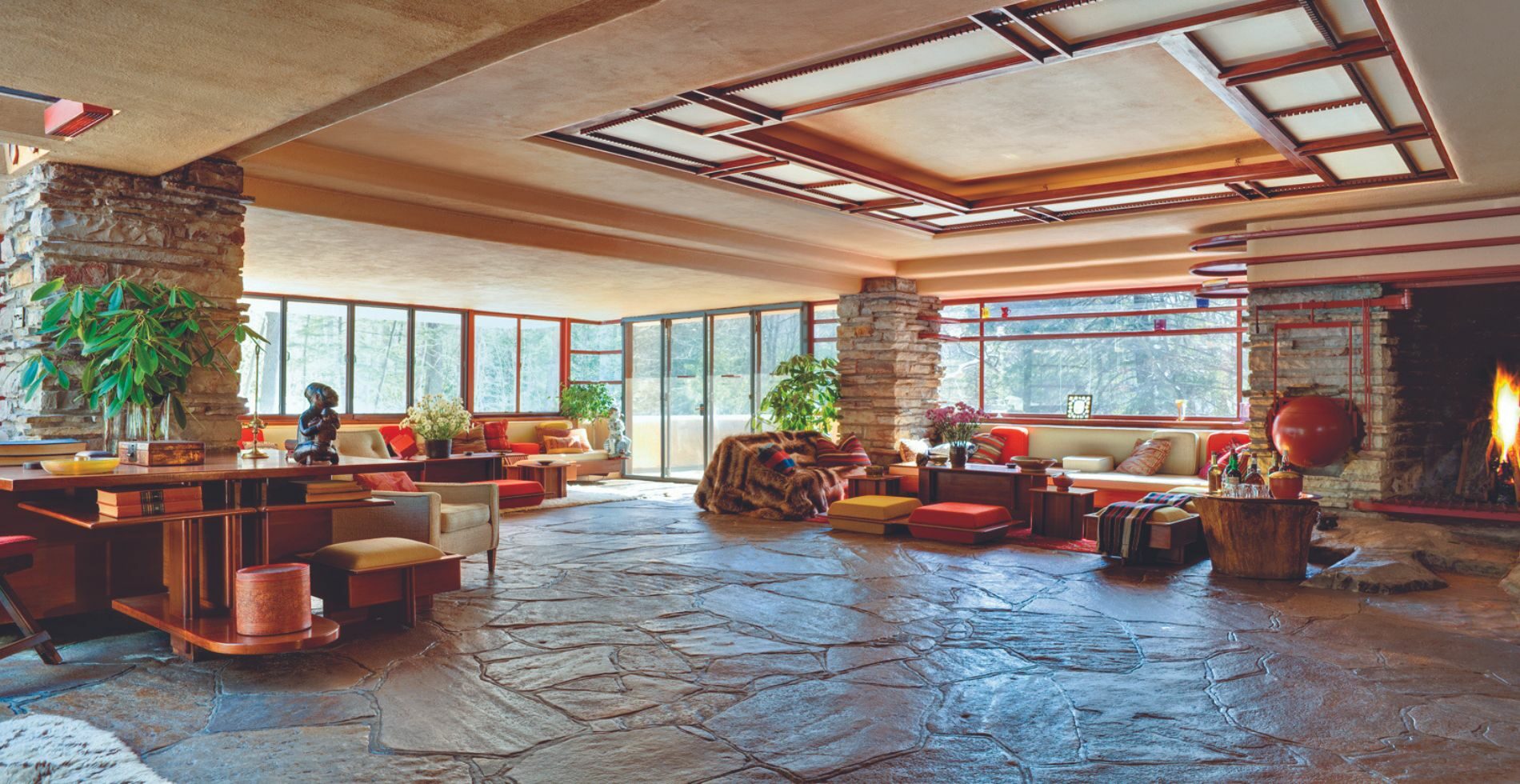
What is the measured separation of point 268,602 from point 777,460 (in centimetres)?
605

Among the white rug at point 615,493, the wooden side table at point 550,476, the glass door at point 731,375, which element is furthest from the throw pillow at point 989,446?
the wooden side table at point 550,476

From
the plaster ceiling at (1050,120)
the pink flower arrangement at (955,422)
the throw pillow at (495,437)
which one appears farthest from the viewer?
the throw pillow at (495,437)

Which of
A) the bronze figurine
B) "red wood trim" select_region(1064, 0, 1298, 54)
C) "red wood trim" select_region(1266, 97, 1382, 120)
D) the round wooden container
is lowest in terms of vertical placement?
the round wooden container

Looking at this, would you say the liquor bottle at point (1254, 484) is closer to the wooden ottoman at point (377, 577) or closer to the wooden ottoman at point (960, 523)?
the wooden ottoman at point (960, 523)

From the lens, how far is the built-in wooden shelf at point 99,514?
3.72 meters

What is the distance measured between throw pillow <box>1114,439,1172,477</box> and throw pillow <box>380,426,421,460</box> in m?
7.81

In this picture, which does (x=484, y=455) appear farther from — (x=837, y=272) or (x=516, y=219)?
(x=837, y=272)

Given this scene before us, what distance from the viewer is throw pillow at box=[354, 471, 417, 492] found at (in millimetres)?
5775

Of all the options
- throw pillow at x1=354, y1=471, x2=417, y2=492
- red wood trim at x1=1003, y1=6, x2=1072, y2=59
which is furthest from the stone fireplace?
throw pillow at x1=354, y1=471, x2=417, y2=492

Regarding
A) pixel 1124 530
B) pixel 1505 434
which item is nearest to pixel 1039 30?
pixel 1124 530

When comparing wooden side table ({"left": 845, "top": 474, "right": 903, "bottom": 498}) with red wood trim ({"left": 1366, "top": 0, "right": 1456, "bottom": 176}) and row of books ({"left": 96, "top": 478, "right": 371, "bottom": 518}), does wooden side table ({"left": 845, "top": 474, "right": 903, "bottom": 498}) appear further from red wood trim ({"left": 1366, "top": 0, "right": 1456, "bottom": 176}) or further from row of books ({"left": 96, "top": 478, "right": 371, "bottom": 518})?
row of books ({"left": 96, "top": 478, "right": 371, "bottom": 518})

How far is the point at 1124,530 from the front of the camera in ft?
21.4

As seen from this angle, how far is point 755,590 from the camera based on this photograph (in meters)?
5.68

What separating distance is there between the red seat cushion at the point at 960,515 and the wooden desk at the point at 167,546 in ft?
14.7
